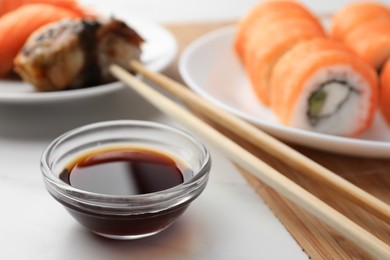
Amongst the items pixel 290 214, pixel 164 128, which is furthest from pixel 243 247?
pixel 164 128

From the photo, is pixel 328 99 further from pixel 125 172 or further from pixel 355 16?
pixel 125 172

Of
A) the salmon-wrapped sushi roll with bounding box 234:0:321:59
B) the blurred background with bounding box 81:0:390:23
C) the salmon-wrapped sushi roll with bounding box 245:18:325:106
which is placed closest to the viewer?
the salmon-wrapped sushi roll with bounding box 245:18:325:106

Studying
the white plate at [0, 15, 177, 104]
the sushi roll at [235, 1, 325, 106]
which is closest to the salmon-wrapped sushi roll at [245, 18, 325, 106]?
the sushi roll at [235, 1, 325, 106]

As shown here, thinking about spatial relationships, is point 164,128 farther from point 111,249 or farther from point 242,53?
point 242,53

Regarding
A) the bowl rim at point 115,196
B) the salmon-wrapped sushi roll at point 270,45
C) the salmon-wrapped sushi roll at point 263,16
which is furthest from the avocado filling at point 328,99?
the bowl rim at point 115,196

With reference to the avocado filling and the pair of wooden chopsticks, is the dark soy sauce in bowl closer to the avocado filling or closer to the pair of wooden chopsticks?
the pair of wooden chopsticks

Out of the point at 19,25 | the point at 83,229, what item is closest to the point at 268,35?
the point at 19,25
